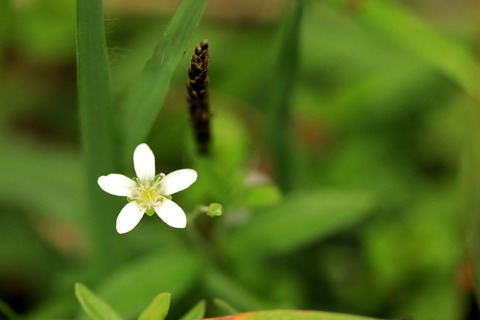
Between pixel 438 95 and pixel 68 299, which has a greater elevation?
pixel 438 95

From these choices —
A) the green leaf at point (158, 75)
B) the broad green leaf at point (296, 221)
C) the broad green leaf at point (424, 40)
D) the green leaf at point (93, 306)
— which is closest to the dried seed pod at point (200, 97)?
the green leaf at point (158, 75)

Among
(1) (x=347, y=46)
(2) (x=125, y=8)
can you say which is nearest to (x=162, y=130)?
(2) (x=125, y=8)

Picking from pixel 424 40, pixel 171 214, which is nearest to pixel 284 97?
pixel 424 40

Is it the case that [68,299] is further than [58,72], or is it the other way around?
[58,72]

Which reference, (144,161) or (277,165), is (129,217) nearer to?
(144,161)

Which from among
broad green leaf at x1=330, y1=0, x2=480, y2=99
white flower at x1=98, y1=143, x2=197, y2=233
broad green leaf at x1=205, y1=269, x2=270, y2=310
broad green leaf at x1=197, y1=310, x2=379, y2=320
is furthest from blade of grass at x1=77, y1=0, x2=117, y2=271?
broad green leaf at x1=330, y1=0, x2=480, y2=99

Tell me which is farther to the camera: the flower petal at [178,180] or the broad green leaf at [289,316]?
the flower petal at [178,180]

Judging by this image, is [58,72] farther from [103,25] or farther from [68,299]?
[103,25]

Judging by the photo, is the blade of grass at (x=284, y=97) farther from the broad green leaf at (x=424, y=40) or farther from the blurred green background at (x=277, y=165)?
the broad green leaf at (x=424, y=40)
